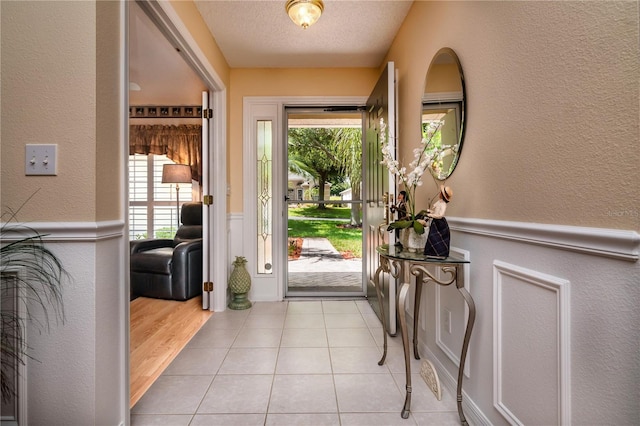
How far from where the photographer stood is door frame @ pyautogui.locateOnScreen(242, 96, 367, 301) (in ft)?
10.9

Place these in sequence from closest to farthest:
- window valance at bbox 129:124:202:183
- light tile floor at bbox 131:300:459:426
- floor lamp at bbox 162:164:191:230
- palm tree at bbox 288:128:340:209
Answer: light tile floor at bbox 131:300:459:426
palm tree at bbox 288:128:340:209
floor lamp at bbox 162:164:191:230
window valance at bbox 129:124:202:183

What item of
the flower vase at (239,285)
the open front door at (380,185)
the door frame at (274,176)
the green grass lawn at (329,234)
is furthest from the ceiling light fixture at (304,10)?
the green grass lawn at (329,234)

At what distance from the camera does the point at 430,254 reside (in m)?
1.51

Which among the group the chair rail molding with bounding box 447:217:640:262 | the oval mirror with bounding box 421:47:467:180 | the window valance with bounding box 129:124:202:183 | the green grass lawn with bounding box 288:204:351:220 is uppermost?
the window valance with bounding box 129:124:202:183

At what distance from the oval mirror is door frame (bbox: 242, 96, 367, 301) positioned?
1.59 m

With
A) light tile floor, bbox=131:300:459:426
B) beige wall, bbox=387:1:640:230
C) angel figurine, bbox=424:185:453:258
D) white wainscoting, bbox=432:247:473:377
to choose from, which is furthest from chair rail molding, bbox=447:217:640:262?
light tile floor, bbox=131:300:459:426

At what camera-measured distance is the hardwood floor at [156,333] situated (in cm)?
186

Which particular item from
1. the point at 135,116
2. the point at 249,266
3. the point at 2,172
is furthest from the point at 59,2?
the point at 135,116

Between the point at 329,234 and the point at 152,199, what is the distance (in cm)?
309

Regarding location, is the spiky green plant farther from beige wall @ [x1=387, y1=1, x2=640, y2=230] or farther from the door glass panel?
the door glass panel

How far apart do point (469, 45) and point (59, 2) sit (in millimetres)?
1730

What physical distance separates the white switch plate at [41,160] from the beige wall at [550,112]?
5.68 feet

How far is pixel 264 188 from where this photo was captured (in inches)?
133

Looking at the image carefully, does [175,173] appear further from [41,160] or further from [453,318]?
[453,318]
